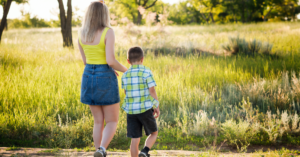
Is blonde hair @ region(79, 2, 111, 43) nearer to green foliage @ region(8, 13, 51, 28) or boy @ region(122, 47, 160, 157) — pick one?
boy @ region(122, 47, 160, 157)

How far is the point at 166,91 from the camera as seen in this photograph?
549cm

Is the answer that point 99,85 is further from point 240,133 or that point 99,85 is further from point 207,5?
point 207,5

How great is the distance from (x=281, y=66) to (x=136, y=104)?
249 inches

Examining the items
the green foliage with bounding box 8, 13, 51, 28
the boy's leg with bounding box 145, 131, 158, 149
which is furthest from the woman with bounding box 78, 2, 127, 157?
the green foliage with bounding box 8, 13, 51, 28

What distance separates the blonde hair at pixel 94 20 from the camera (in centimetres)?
259

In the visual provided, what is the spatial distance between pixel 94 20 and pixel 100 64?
51cm

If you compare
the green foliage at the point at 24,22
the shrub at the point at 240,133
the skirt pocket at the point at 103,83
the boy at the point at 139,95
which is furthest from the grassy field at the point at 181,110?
the green foliage at the point at 24,22

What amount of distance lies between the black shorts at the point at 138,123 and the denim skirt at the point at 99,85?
34cm

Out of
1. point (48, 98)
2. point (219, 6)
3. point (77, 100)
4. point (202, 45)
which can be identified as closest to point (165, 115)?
point (77, 100)

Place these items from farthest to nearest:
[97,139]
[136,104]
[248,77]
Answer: [248,77] → [97,139] → [136,104]

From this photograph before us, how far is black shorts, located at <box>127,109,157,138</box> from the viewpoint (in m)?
2.60

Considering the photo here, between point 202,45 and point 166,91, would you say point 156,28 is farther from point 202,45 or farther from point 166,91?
point 166,91

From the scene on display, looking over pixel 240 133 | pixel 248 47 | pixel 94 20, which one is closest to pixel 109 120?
pixel 94 20

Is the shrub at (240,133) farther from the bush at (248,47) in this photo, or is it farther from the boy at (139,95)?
the bush at (248,47)
